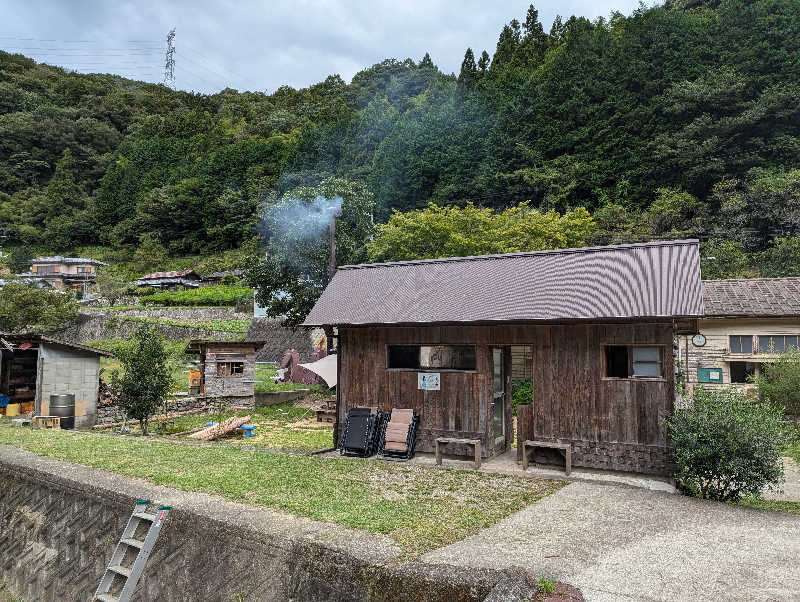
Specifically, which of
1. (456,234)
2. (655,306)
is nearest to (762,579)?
(655,306)

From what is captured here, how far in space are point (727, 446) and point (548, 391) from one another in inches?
117

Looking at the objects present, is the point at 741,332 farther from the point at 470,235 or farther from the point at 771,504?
the point at 470,235

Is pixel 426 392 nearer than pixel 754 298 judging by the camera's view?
Yes

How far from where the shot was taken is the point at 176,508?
639 centimetres

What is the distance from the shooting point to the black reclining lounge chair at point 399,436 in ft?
34.3

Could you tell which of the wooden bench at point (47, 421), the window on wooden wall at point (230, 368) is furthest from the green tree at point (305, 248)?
the wooden bench at point (47, 421)

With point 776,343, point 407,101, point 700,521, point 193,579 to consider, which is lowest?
point 193,579

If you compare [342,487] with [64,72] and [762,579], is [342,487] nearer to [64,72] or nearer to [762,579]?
[762,579]

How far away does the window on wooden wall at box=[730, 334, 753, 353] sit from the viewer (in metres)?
18.5

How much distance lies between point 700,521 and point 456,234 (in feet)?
70.9

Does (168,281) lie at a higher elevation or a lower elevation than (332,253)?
higher

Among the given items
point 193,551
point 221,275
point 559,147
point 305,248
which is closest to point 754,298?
point 305,248

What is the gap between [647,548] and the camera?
18.1 ft

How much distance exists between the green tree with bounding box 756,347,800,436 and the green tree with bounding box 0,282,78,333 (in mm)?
46045
